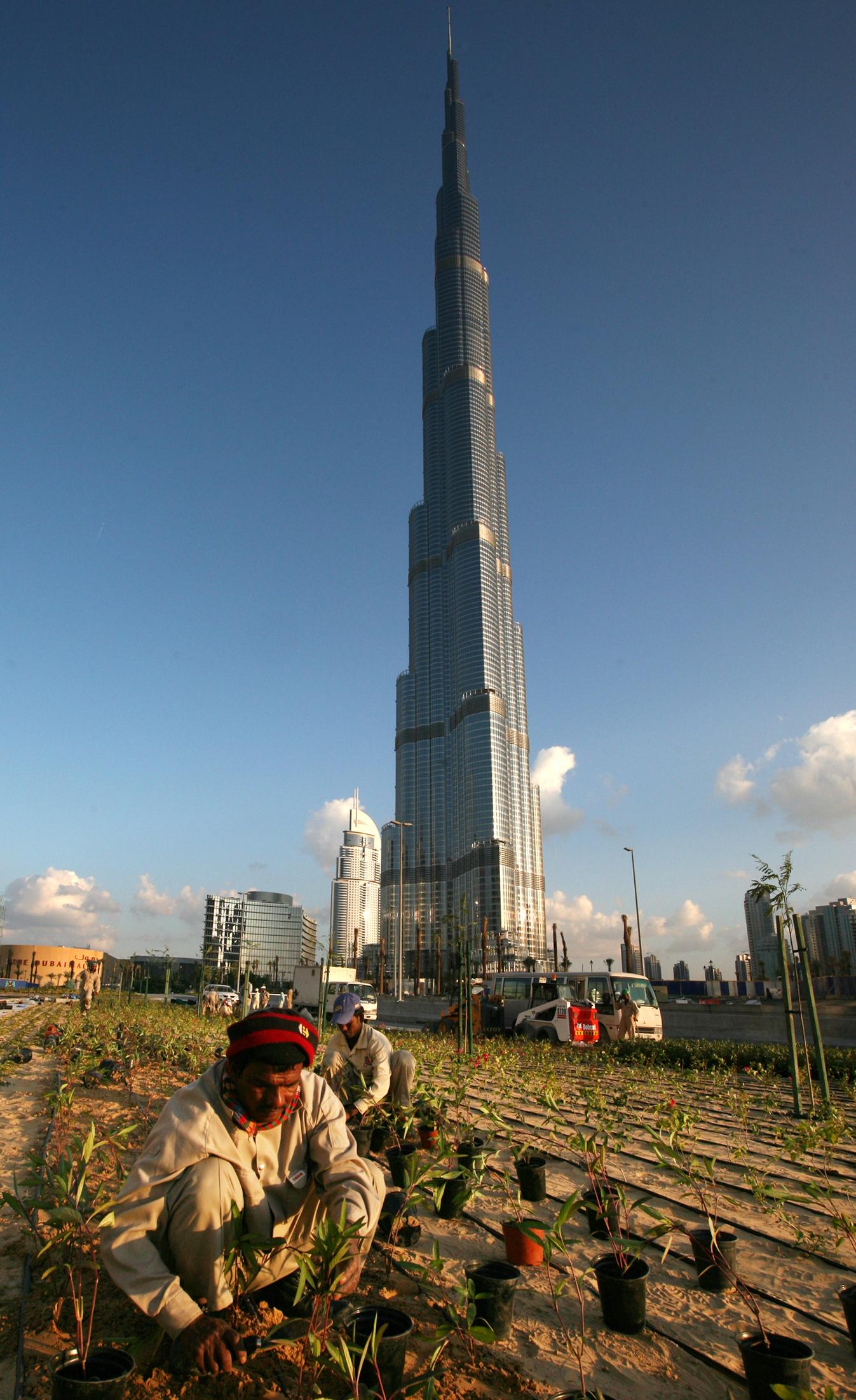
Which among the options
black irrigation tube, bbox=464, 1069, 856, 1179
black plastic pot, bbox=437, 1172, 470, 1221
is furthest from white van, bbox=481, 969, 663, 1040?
black plastic pot, bbox=437, 1172, 470, 1221

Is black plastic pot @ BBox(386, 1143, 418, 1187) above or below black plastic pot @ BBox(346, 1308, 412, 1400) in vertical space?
below

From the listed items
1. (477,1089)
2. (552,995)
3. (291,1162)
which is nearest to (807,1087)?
(477,1089)

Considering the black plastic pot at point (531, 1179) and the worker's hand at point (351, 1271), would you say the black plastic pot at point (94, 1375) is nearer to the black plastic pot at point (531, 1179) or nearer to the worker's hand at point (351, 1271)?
the worker's hand at point (351, 1271)

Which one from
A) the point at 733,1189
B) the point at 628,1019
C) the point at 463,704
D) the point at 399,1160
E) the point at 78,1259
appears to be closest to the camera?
the point at 78,1259

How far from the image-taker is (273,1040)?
2555 millimetres

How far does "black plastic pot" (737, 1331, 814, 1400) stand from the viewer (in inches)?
89.5

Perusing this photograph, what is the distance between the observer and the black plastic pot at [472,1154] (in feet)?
12.0

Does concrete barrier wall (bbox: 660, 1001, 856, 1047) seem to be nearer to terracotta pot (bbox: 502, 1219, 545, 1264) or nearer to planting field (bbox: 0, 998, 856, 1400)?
planting field (bbox: 0, 998, 856, 1400)

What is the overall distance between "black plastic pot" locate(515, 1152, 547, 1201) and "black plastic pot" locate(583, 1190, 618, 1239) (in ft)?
1.02

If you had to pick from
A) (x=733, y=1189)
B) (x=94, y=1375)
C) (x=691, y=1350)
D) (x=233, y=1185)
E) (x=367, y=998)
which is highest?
(x=233, y=1185)

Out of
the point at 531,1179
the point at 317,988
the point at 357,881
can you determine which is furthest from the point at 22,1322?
the point at 357,881

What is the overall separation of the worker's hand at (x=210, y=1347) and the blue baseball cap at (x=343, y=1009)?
9.67ft

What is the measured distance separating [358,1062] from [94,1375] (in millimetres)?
3303

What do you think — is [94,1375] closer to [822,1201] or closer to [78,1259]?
[78,1259]
